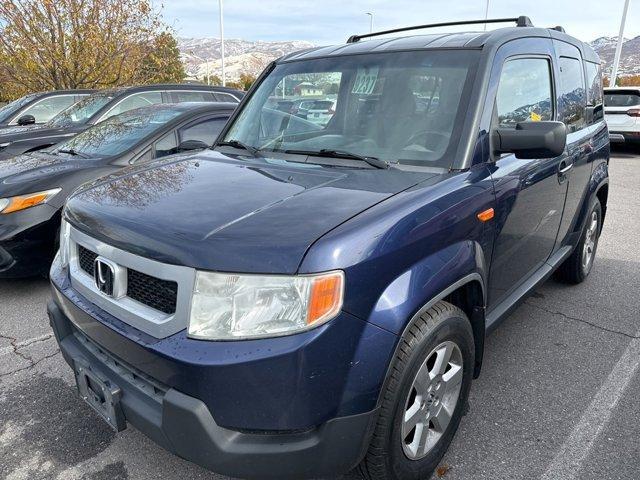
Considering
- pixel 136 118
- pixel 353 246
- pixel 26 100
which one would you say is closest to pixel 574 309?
pixel 353 246

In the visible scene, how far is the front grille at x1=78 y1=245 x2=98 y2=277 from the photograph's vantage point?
210 cm

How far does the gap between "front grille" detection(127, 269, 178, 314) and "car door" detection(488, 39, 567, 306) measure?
154cm

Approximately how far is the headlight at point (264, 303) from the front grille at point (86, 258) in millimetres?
687

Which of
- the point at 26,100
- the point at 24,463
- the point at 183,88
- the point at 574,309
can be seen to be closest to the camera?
the point at 24,463

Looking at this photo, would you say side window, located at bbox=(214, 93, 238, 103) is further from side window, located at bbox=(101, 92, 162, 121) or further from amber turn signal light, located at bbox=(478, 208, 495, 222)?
amber turn signal light, located at bbox=(478, 208, 495, 222)

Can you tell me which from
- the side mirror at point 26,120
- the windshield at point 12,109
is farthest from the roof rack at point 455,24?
the windshield at point 12,109

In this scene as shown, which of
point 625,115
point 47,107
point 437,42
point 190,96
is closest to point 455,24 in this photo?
point 437,42

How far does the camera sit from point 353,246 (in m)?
1.69

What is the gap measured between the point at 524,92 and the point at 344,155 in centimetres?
116

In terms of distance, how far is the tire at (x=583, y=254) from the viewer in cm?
412

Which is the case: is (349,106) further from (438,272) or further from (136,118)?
(136,118)

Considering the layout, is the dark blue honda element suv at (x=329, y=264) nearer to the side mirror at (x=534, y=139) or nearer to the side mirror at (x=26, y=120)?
the side mirror at (x=534, y=139)

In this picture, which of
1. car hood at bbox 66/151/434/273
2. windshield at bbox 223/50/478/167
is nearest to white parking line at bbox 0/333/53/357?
car hood at bbox 66/151/434/273

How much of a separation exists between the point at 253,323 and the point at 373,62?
1804 millimetres
